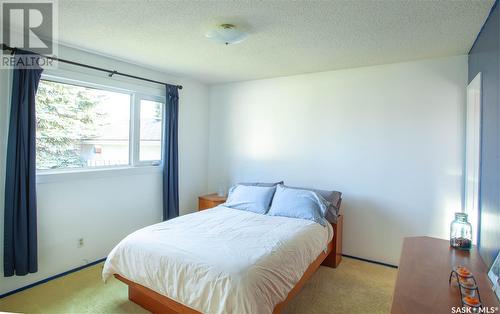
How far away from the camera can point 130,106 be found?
3.52 m

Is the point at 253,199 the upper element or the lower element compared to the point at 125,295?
upper

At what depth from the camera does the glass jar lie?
1924 millimetres

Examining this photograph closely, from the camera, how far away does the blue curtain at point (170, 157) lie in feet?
12.3

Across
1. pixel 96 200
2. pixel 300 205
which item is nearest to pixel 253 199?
pixel 300 205

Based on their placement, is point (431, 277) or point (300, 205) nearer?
point (431, 277)

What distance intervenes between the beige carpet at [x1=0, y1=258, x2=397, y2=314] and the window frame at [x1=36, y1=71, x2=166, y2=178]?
1.02 m

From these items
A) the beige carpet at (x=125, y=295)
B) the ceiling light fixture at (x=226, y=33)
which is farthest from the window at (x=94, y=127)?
the ceiling light fixture at (x=226, y=33)

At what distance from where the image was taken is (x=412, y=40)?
96.4 inches

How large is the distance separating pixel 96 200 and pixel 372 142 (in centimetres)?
320

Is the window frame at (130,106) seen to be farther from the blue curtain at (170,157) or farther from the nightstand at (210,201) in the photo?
the nightstand at (210,201)

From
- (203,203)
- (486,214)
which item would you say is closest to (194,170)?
(203,203)

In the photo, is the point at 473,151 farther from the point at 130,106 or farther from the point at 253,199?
the point at 130,106

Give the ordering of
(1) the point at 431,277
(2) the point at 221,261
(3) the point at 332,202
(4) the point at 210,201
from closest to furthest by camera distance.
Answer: (1) the point at 431,277, (2) the point at 221,261, (3) the point at 332,202, (4) the point at 210,201

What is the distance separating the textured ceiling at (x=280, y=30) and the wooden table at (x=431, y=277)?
1634 mm
